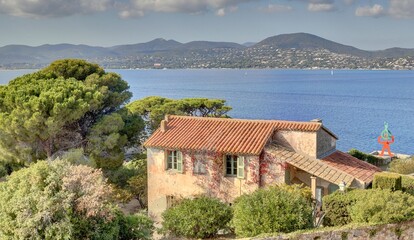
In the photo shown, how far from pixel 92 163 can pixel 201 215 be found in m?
10.2

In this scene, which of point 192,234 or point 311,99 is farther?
point 311,99

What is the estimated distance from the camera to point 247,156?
20812 millimetres

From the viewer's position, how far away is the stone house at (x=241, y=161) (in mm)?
20484

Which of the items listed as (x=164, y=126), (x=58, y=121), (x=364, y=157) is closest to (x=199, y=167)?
(x=164, y=126)

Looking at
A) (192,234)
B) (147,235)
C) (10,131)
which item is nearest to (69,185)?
(147,235)

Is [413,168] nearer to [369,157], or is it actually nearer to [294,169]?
[369,157]

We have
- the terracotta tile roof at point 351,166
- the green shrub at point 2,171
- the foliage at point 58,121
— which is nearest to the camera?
the terracotta tile roof at point 351,166

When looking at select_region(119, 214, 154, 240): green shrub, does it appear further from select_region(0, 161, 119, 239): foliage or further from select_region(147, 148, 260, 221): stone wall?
select_region(147, 148, 260, 221): stone wall

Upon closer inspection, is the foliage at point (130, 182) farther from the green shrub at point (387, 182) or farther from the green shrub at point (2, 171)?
the green shrub at point (387, 182)

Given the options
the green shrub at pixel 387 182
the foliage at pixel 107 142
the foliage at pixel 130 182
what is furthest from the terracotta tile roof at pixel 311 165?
the foliage at pixel 107 142

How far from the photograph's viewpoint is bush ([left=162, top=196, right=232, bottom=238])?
55.9 ft

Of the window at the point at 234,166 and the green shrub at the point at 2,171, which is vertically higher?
the window at the point at 234,166

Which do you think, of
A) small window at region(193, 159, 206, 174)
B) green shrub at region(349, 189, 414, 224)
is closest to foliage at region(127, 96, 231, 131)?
small window at region(193, 159, 206, 174)

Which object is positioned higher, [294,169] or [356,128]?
[294,169]
